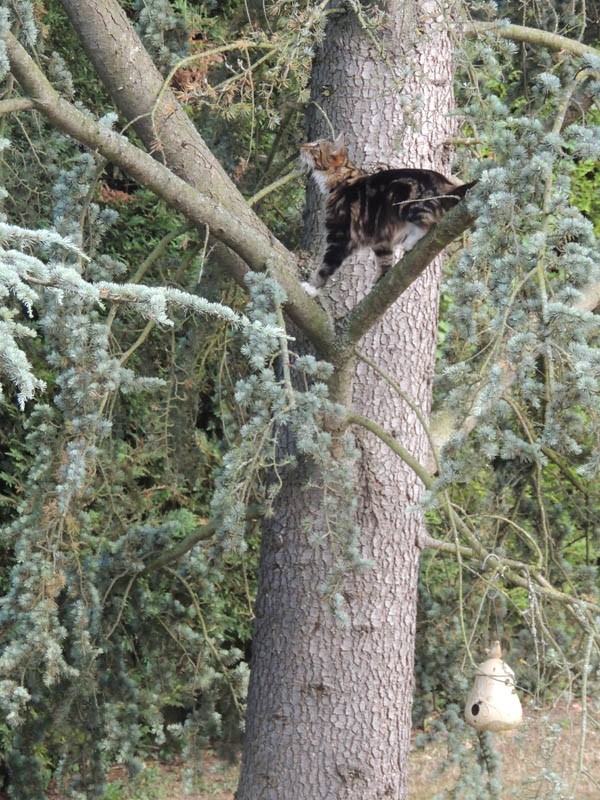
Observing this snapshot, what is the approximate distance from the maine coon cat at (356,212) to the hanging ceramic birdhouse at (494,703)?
1377 mm

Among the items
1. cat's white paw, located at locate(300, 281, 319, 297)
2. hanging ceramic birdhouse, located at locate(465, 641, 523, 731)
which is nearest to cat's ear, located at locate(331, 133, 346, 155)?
cat's white paw, located at locate(300, 281, 319, 297)

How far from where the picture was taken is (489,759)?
3756 millimetres

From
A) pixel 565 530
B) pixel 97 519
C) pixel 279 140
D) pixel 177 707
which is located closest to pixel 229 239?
pixel 279 140

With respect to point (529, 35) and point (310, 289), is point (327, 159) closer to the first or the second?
point (310, 289)

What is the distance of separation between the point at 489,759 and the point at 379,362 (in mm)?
1608

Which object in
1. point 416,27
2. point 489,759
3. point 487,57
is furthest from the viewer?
point 489,759

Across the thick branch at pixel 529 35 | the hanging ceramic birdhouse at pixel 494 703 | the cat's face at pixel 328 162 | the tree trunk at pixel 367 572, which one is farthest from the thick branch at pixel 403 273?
the hanging ceramic birdhouse at pixel 494 703

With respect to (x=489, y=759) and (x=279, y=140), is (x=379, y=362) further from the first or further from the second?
(x=489, y=759)

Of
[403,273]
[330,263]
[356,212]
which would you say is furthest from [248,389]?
[356,212]

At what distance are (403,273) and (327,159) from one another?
94 centimetres

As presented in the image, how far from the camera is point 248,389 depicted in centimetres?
260

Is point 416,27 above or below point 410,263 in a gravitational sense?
above

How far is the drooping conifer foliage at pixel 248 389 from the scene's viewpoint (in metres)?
2.14

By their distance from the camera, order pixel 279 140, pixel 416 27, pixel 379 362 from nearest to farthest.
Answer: pixel 416 27 → pixel 379 362 → pixel 279 140
